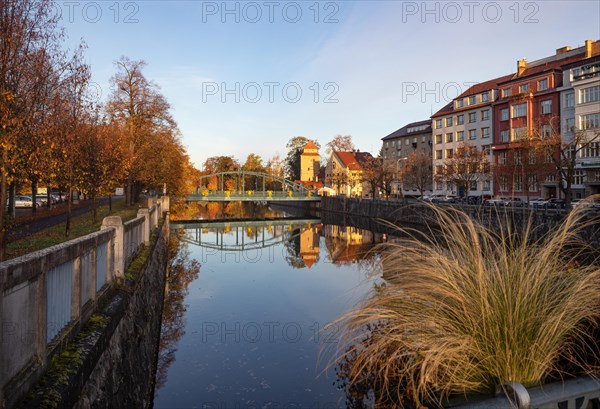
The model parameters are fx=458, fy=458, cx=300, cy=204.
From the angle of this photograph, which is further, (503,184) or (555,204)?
(503,184)

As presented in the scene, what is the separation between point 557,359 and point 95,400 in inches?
159

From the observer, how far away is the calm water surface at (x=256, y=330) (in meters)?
7.43

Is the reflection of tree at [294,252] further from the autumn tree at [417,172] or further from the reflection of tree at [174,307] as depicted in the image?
the autumn tree at [417,172]

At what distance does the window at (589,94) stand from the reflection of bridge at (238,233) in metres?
24.6

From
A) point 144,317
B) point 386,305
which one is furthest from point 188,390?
point 386,305

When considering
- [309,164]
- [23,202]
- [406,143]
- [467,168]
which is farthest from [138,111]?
[309,164]

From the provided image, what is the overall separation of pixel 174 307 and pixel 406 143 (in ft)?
200

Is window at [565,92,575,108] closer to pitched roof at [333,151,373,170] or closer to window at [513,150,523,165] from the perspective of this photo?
window at [513,150,523,165]

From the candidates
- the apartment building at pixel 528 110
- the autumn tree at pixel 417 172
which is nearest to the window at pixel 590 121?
the apartment building at pixel 528 110

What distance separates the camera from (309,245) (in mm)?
28422

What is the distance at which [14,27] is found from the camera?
8383 mm

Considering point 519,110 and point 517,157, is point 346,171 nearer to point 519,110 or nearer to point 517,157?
point 519,110

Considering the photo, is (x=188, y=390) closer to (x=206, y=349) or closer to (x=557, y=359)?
(x=206, y=349)

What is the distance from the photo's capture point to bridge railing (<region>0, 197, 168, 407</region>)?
2.95m
